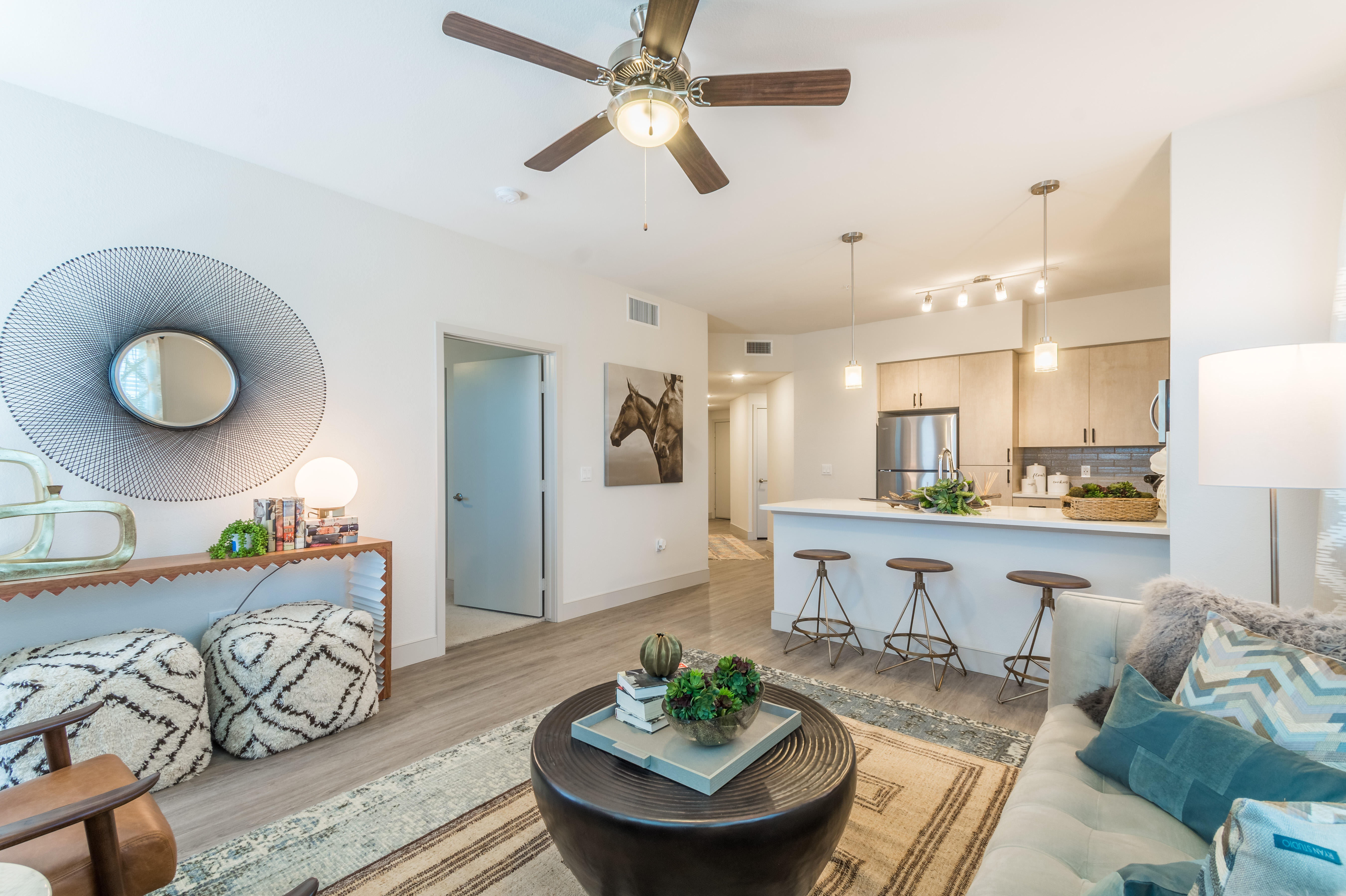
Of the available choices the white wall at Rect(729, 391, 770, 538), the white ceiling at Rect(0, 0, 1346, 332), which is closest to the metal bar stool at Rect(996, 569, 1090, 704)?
the white ceiling at Rect(0, 0, 1346, 332)

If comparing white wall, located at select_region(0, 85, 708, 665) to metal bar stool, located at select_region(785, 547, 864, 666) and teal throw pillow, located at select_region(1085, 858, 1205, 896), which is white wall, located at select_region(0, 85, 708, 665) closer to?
metal bar stool, located at select_region(785, 547, 864, 666)

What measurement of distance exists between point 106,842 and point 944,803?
93.0 inches

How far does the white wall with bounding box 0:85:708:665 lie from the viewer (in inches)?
96.7

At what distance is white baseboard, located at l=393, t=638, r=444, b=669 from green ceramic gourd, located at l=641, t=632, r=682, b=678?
95.6 inches

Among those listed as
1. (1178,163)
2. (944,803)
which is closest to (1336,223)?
(1178,163)

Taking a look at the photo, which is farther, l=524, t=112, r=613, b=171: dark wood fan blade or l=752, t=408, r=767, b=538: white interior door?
l=752, t=408, r=767, b=538: white interior door

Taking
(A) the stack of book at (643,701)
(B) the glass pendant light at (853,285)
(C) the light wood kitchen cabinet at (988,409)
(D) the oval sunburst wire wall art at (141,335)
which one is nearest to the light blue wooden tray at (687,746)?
(A) the stack of book at (643,701)

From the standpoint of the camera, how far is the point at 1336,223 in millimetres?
2432

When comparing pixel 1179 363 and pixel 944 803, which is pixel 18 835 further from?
pixel 1179 363

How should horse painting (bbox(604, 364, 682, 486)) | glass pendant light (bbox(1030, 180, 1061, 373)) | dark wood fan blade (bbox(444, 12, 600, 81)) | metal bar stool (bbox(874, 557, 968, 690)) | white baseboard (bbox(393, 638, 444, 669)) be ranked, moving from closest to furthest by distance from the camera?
dark wood fan blade (bbox(444, 12, 600, 81)) < glass pendant light (bbox(1030, 180, 1061, 373)) < metal bar stool (bbox(874, 557, 968, 690)) < white baseboard (bbox(393, 638, 444, 669)) < horse painting (bbox(604, 364, 682, 486))

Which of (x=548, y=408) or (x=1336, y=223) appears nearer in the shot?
(x=1336, y=223)

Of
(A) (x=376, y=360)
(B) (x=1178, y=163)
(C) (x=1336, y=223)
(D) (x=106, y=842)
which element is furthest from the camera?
(A) (x=376, y=360)

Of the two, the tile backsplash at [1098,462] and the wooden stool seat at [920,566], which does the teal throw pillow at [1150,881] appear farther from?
the tile backsplash at [1098,462]

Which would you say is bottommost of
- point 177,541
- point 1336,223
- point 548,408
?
point 177,541
